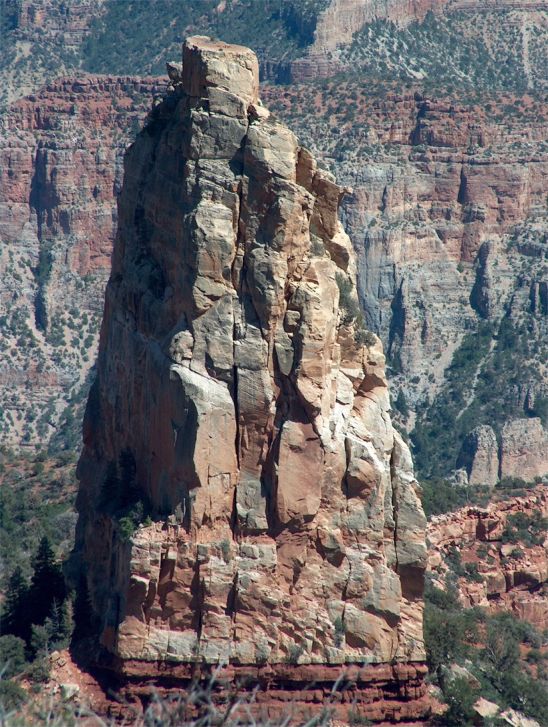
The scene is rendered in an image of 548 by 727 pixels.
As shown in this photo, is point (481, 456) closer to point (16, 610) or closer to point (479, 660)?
point (479, 660)

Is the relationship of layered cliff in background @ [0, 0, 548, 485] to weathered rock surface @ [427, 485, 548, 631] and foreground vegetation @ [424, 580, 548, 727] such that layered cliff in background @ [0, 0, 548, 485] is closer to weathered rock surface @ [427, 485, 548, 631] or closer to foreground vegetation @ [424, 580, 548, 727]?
weathered rock surface @ [427, 485, 548, 631]

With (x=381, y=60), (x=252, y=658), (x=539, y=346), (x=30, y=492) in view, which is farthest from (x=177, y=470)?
(x=381, y=60)

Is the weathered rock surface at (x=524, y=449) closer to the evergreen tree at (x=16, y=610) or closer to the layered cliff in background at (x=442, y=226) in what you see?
the layered cliff in background at (x=442, y=226)

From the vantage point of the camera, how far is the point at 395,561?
146 ft

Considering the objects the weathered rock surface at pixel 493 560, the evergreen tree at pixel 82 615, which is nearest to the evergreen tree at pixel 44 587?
the evergreen tree at pixel 82 615

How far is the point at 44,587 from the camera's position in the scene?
163 feet

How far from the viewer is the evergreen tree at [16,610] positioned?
48.2 meters

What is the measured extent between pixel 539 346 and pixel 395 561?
277 ft

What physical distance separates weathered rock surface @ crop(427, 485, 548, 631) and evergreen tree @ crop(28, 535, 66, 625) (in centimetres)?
1444

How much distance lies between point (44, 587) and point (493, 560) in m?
18.6

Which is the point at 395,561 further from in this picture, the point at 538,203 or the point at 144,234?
the point at 538,203

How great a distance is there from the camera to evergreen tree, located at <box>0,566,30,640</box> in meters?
48.2

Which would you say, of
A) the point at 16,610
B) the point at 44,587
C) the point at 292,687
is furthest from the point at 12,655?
the point at 292,687

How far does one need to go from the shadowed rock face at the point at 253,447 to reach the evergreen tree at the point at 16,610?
14.8 ft
